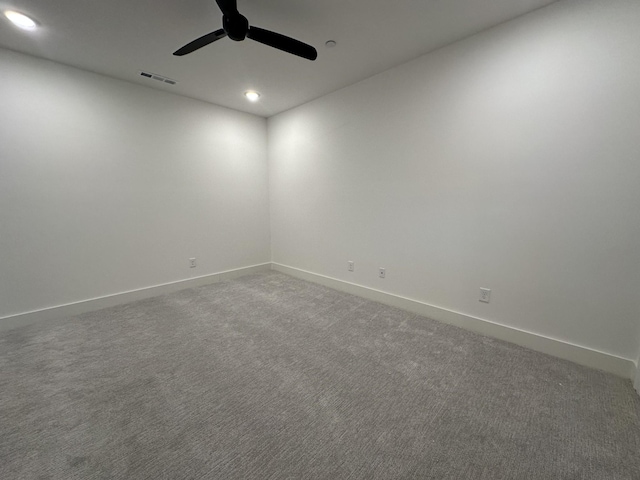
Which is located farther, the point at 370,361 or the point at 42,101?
the point at 42,101

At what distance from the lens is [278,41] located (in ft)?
5.81

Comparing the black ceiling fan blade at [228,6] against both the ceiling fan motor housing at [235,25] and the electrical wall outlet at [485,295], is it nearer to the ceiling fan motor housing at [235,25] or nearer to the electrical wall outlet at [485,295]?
the ceiling fan motor housing at [235,25]

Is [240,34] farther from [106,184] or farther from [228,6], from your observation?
[106,184]

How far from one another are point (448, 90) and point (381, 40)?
0.73m

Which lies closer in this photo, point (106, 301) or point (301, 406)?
point (301, 406)

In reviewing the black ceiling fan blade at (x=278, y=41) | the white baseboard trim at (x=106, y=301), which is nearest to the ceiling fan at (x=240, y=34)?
the black ceiling fan blade at (x=278, y=41)

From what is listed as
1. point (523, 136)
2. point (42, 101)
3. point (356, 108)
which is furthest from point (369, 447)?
point (42, 101)

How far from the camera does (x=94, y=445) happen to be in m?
1.28

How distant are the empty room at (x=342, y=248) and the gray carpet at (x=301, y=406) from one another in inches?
0.6

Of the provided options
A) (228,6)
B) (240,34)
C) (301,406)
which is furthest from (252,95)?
(301,406)

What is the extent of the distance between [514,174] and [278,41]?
2024 mm

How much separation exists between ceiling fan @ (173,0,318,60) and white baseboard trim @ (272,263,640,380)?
2.45 metres

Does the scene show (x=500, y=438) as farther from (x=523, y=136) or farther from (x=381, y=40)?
(x=381, y=40)

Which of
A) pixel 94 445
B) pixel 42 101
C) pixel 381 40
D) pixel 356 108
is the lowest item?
pixel 94 445
